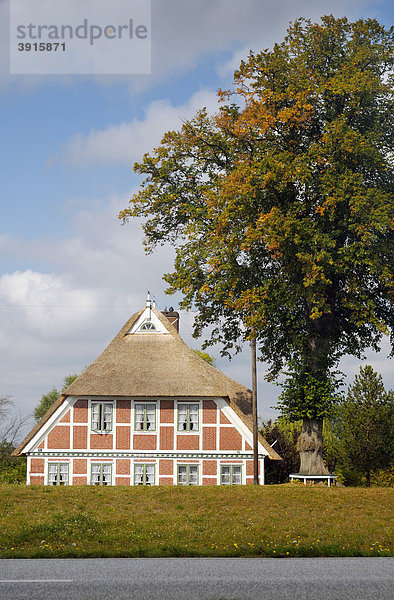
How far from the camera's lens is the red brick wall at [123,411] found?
4184 centimetres

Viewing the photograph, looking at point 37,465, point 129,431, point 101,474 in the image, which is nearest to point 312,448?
point 129,431

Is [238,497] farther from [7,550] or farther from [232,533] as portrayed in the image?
[7,550]

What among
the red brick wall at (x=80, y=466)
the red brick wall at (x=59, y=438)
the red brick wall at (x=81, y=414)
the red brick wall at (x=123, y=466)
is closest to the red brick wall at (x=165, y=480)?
the red brick wall at (x=123, y=466)

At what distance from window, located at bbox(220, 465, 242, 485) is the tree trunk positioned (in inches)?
471

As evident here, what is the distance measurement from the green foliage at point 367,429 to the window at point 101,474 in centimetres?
1436

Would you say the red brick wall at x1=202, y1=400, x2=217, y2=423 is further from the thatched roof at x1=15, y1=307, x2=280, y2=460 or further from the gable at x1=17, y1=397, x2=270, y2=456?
the thatched roof at x1=15, y1=307, x2=280, y2=460

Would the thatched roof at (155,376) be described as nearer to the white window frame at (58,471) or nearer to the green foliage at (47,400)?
the white window frame at (58,471)

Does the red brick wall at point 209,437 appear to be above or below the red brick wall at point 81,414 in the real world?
below

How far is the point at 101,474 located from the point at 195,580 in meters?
32.0

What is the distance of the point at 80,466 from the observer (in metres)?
41.4

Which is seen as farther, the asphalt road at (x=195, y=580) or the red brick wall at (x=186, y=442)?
the red brick wall at (x=186, y=442)

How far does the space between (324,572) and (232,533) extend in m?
6.28

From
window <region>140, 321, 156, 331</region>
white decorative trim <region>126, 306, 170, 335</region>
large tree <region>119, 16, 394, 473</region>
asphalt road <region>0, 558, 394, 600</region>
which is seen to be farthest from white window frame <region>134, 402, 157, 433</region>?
asphalt road <region>0, 558, 394, 600</region>

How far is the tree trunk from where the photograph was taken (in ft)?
95.3
